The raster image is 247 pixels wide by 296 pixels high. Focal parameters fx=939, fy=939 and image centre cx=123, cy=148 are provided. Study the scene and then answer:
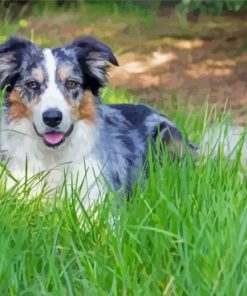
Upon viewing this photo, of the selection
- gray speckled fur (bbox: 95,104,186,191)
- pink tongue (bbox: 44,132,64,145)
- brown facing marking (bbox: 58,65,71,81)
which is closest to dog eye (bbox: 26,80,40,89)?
brown facing marking (bbox: 58,65,71,81)

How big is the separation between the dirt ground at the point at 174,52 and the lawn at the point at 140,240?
11.1ft

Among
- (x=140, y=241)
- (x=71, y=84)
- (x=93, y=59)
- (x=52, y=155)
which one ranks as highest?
(x=93, y=59)

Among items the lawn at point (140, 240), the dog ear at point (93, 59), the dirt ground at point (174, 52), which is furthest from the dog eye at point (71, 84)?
the dirt ground at point (174, 52)

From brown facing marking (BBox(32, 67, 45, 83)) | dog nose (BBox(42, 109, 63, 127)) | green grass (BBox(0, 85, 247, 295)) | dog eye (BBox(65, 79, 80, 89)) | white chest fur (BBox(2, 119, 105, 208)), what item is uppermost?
brown facing marking (BBox(32, 67, 45, 83))

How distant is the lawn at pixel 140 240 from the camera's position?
3.62m

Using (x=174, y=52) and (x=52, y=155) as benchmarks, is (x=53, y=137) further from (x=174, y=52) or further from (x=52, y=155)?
(x=174, y=52)

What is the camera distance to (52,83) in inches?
197

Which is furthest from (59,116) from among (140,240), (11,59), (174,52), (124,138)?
(174,52)

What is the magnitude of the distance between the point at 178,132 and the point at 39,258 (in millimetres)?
2201

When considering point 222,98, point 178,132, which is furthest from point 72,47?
point 222,98

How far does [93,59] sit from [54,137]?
54 centimetres

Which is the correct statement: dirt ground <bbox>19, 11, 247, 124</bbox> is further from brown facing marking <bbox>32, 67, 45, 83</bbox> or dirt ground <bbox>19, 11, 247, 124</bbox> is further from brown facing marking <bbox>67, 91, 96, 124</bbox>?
brown facing marking <bbox>32, 67, 45, 83</bbox>

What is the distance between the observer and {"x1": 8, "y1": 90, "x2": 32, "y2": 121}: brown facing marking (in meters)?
5.08

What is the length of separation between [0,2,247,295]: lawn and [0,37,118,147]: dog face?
1.65 feet
